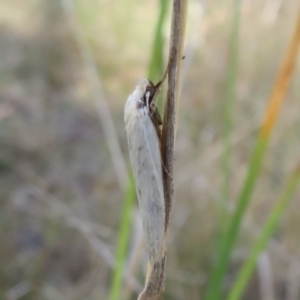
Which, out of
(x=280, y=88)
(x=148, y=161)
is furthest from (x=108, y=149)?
(x=148, y=161)

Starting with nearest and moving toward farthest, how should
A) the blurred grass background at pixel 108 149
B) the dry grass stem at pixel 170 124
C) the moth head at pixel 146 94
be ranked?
the dry grass stem at pixel 170 124, the moth head at pixel 146 94, the blurred grass background at pixel 108 149

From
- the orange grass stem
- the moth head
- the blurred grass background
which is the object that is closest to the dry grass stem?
the moth head

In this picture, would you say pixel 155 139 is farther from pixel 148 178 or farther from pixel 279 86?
pixel 279 86

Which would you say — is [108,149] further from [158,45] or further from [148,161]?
[148,161]

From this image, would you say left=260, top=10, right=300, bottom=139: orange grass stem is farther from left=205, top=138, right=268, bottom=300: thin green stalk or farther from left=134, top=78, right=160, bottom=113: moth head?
left=134, top=78, right=160, bottom=113: moth head

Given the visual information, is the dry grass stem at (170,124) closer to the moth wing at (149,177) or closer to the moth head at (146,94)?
the moth wing at (149,177)

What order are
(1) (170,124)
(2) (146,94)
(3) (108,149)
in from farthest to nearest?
(3) (108,149), (2) (146,94), (1) (170,124)

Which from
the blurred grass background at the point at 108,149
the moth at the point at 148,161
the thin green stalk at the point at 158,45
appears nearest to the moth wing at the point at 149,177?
the moth at the point at 148,161
